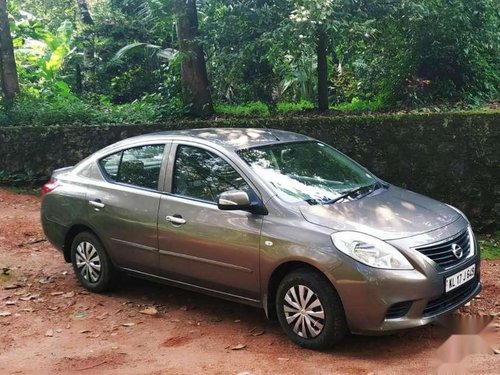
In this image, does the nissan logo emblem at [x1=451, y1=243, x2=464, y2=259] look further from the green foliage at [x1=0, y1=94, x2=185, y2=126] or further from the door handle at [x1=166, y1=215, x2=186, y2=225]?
the green foliage at [x1=0, y1=94, x2=185, y2=126]

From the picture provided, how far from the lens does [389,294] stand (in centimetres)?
427

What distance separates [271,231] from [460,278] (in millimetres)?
1535

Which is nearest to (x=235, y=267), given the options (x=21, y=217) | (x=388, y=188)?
(x=388, y=188)

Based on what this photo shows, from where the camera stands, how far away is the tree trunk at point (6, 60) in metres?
12.8

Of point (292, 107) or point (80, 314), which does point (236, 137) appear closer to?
point (80, 314)

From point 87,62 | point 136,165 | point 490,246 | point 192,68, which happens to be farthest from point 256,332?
point 87,62

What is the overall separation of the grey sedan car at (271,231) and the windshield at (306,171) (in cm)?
2

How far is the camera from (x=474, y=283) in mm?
4945

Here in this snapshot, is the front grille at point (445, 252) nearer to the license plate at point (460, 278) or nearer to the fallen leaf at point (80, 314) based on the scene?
the license plate at point (460, 278)

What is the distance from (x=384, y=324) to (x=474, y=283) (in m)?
1.11

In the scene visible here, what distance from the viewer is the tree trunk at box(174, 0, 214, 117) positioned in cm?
1054

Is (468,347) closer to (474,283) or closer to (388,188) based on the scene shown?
(474,283)

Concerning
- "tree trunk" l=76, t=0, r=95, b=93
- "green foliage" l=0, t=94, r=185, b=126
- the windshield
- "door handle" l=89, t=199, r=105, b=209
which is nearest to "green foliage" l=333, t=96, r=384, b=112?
"green foliage" l=0, t=94, r=185, b=126

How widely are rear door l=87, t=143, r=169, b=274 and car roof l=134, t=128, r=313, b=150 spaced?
0.23 meters
